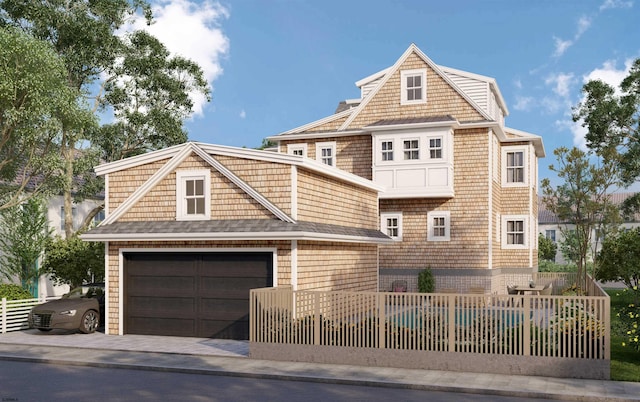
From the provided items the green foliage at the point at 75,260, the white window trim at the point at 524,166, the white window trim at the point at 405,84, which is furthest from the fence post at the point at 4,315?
the white window trim at the point at 524,166

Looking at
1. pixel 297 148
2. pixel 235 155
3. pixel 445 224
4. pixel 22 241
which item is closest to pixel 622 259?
pixel 445 224

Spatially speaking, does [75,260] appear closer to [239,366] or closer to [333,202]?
[333,202]

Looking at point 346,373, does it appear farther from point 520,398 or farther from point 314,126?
point 314,126

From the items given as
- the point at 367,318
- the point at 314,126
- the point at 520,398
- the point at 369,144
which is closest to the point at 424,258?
the point at 369,144

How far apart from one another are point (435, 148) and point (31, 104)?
16.2m

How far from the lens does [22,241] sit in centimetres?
3422

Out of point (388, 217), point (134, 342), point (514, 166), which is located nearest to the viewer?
point (134, 342)

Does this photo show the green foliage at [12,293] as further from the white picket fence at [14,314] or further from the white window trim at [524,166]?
the white window trim at [524,166]

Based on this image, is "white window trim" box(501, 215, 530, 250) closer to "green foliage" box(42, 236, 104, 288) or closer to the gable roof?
the gable roof

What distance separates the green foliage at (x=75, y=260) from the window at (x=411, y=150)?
13.3 meters

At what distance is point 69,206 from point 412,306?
25321mm

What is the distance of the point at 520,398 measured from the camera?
12.0 metres

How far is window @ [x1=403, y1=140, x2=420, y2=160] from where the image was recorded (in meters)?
30.7

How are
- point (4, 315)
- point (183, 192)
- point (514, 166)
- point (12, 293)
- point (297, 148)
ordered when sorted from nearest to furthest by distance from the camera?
point (183, 192)
point (4, 315)
point (12, 293)
point (514, 166)
point (297, 148)
